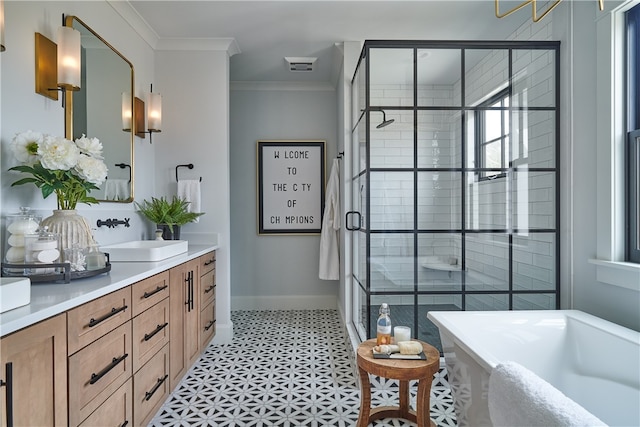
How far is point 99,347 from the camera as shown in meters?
1.42

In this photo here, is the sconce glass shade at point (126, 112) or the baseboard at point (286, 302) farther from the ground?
the sconce glass shade at point (126, 112)

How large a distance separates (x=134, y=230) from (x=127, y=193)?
1.04 ft

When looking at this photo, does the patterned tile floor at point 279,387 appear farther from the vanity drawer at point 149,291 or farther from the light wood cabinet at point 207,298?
the vanity drawer at point 149,291

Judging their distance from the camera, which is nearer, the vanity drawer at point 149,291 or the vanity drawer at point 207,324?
the vanity drawer at point 149,291

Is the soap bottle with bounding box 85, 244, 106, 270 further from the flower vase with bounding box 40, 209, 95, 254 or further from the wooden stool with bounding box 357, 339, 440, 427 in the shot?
the wooden stool with bounding box 357, 339, 440, 427

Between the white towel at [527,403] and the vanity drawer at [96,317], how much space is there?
1417 millimetres

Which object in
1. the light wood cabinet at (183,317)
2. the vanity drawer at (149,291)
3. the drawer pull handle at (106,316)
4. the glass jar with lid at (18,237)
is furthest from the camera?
the light wood cabinet at (183,317)

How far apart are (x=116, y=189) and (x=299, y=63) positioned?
203 cm

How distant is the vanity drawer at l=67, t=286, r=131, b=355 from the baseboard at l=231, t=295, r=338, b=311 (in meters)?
2.63

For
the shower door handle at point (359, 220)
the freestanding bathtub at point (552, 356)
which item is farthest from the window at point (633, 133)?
the shower door handle at point (359, 220)

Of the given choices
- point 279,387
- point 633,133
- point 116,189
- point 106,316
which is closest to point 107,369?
point 106,316

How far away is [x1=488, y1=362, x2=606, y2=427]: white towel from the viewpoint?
970mm

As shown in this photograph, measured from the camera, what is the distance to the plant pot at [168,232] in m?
2.92

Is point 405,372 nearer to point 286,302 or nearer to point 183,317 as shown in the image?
point 183,317
